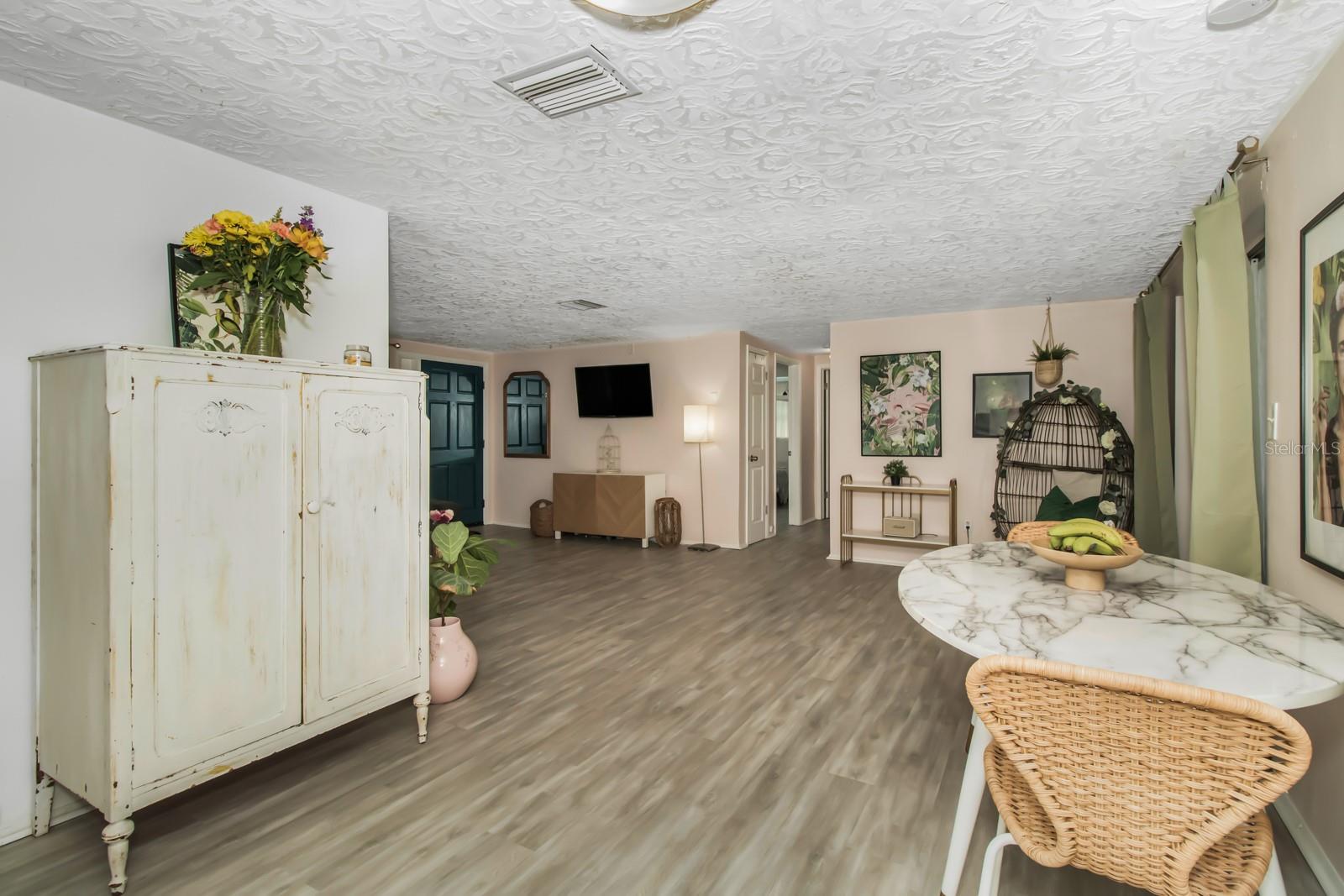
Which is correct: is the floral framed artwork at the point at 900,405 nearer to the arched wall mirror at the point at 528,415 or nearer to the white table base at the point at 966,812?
the arched wall mirror at the point at 528,415

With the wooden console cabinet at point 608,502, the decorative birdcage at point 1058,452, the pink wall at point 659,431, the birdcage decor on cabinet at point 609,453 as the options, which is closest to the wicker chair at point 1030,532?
the decorative birdcage at point 1058,452

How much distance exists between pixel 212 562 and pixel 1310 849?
328 cm

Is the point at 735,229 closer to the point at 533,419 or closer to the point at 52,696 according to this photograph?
the point at 52,696

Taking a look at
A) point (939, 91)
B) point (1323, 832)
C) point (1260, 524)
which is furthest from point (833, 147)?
point (1323, 832)

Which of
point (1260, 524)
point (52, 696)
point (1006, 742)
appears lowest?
point (52, 696)

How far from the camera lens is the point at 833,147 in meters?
2.26

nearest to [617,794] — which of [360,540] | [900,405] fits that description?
[360,540]

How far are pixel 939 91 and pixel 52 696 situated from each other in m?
3.22

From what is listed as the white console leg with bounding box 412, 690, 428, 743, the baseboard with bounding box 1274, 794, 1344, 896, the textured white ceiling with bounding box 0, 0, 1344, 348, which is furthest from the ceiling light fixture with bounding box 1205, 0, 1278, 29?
the white console leg with bounding box 412, 690, 428, 743

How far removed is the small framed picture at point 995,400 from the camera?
5.10 metres

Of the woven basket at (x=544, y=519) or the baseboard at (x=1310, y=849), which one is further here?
the woven basket at (x=544, y=519)

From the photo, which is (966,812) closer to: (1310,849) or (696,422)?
(1310,849)

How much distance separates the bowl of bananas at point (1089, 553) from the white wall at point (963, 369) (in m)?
3.57

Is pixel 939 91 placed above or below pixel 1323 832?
above
